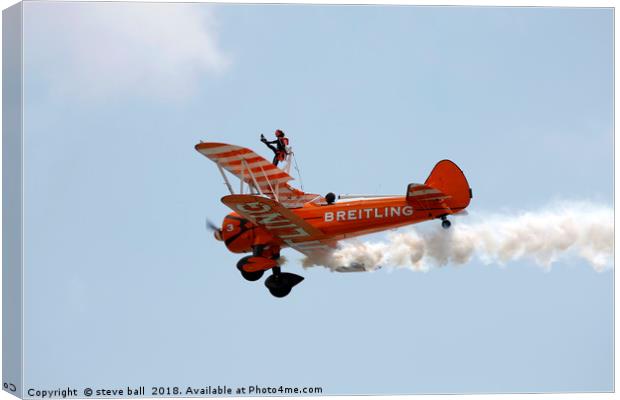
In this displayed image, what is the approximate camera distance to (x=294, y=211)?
90.7ft

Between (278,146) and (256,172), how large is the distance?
81cm

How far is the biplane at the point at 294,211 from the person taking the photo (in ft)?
87.8

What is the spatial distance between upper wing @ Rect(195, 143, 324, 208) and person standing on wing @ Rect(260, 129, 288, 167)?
0.32 meters

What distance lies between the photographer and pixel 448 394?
82.5ft

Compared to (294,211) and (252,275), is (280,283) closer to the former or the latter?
(252,275)

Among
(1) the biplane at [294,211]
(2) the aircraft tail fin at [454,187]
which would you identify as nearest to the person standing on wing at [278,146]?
(1) the biplane at [294,211]

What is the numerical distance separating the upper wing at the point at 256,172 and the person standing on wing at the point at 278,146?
321 millimetres

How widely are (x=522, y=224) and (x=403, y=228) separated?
217 cm

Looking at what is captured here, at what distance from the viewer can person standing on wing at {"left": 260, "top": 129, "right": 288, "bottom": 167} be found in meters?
27.8

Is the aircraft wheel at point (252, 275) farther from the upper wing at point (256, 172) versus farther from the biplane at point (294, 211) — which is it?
the upper wing at point (256, 172)

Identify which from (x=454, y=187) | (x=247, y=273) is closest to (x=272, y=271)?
(x=247, y=273)

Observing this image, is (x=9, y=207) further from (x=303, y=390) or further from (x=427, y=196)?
(x=427, y=196)

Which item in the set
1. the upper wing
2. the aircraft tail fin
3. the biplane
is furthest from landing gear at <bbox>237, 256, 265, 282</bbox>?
the aircraft tail fin

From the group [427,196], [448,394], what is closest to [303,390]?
[448,394]
